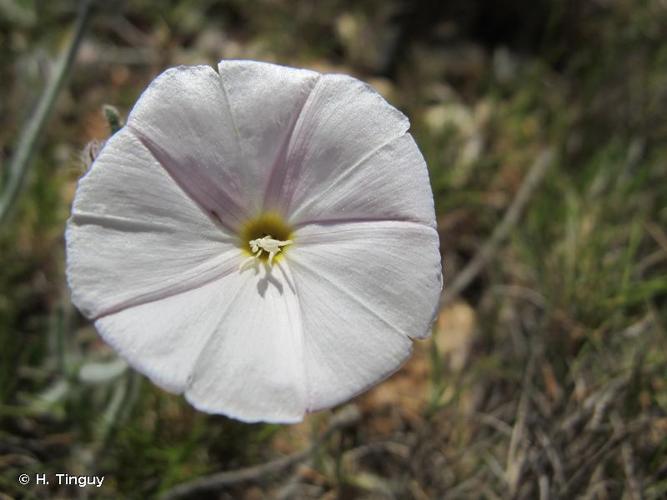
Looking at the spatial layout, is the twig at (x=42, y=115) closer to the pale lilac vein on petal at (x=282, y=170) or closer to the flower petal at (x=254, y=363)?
the pale lilac vein on petal at (x=282, y=170)

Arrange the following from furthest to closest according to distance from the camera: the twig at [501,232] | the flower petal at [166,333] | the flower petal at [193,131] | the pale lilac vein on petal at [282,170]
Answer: the twig at [501,232] → the pale lilac vein on petal at [282,170] → the flower petal at [193,131] → the flower petal at [166,333]

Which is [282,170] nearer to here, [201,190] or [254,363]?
[201,190]

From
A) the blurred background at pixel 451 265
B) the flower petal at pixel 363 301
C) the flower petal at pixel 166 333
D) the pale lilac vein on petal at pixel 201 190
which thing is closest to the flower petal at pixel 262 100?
the pale lilac vein on petal at pixel 201 190

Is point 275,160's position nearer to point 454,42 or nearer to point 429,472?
point 429,472

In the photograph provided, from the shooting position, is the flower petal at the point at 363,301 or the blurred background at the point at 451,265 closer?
the flower petal at the point at 363,301

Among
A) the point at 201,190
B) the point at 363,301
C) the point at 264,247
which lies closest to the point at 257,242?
the point at 264,247

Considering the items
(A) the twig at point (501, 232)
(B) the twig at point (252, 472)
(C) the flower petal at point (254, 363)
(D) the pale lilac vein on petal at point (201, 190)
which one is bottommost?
(B) the twig at point (252, 472)

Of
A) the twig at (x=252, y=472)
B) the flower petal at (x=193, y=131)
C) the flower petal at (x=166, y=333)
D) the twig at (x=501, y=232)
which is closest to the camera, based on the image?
the flower petal at (x=166, y=333)

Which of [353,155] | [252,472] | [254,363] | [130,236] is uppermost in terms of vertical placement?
A: [353,155]
